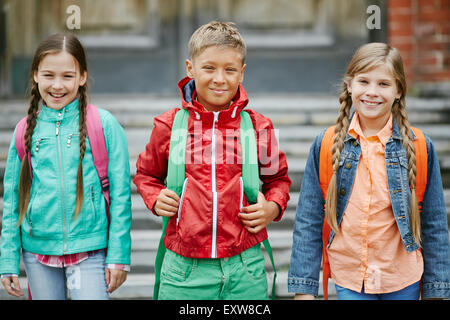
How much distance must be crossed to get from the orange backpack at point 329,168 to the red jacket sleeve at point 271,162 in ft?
0.50

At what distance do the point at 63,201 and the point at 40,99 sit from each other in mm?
486

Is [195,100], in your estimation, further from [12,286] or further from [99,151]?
[12,286]

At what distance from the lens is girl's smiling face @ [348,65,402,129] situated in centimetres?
200

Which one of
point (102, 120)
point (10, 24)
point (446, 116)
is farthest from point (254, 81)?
point (102, 120)

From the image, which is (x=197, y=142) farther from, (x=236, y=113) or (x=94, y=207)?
(x=94, y=207)

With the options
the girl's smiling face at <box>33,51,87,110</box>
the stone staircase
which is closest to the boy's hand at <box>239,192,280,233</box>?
the girl's smiling face at <box>33,51,87,110</box>

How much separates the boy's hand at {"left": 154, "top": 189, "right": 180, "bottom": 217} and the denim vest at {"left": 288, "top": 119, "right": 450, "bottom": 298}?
0.50 metres

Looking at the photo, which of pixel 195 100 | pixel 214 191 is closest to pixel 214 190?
pixel 214 191

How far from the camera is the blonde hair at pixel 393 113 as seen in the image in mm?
1941

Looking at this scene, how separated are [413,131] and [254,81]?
2.41 metres

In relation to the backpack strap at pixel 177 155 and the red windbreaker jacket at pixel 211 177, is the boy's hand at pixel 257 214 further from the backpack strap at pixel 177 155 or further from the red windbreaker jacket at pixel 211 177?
the backpack strap at pixel 177 155

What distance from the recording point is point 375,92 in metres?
1.99

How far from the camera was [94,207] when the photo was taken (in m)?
2.11

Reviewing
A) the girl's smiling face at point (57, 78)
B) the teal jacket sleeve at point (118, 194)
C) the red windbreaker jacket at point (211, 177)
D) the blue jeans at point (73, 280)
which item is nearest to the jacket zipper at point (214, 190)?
the red windbreaker jacket at point (211, 177)
